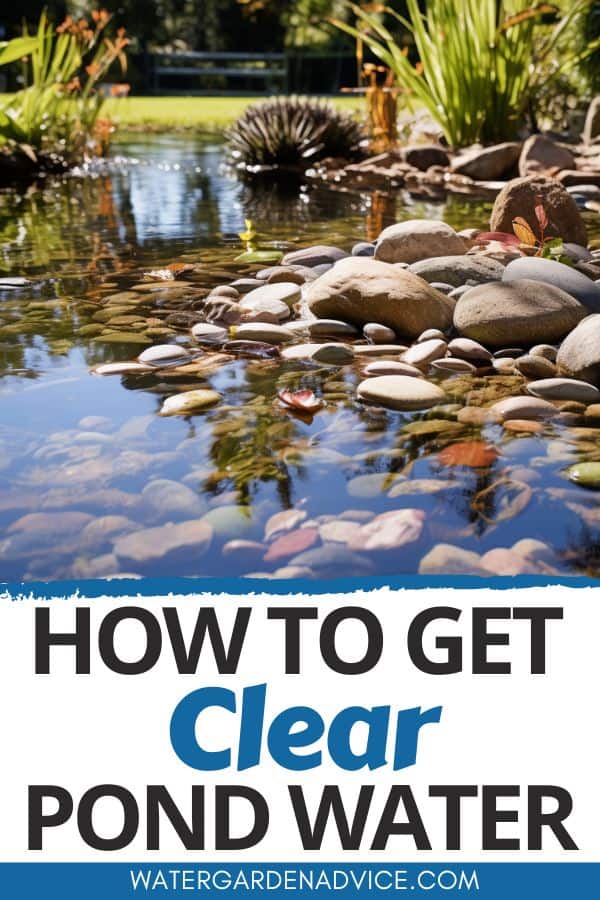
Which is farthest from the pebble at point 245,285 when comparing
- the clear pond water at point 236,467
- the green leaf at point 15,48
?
the green leaf at point 15,48

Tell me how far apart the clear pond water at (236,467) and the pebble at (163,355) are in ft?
0.35

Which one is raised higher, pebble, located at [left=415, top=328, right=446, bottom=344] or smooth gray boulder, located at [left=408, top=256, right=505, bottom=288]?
smooth gray boulder, located at [left=408, top=256, right=505, bottom=288]

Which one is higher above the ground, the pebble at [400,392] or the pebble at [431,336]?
the pebble at [431,336]

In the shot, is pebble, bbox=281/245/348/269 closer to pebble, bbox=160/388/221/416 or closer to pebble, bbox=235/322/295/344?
pebble, bbox=235/322/295/344

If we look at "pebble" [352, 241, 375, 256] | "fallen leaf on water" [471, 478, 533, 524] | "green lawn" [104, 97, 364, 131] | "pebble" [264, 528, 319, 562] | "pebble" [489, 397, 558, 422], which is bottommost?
"pebble" [264, 528, 319, 562]

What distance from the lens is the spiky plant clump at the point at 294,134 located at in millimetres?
8398

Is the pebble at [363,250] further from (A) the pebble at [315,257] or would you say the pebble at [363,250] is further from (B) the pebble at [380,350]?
(B) the pebble at [380,350]

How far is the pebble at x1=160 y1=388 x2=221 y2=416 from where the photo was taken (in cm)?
237

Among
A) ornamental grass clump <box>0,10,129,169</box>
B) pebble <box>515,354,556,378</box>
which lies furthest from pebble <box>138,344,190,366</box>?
ornamental grass clump <box>0,10,129,169</box>

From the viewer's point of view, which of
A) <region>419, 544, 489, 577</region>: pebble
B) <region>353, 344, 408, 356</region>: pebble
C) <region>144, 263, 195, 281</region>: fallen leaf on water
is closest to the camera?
<region>419, 544, 489, 577</region>: pebble

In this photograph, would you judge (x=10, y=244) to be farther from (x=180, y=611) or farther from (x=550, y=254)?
(x=180, y=611)

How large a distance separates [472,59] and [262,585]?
6.38 meters

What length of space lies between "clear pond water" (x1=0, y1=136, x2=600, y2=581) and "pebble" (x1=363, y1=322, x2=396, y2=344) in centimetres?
28

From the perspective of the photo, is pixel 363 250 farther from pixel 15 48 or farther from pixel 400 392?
pixel 15 48
